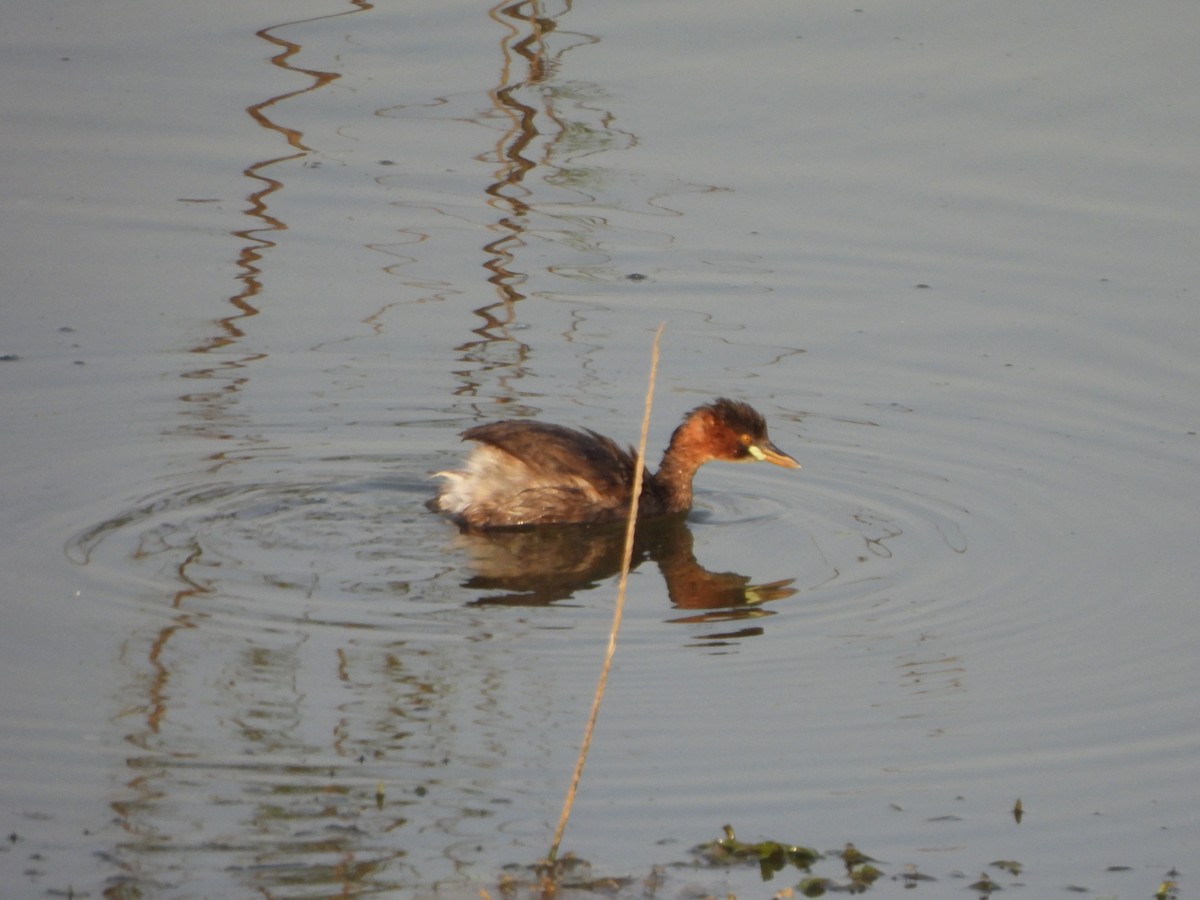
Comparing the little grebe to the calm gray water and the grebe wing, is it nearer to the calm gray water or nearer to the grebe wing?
the grebe wing

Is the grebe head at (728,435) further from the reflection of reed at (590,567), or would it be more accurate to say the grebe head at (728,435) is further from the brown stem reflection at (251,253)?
the brown stem reflection at (251,253)

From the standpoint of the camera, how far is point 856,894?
5367 millimetres

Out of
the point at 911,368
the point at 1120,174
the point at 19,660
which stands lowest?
the point at 19,660

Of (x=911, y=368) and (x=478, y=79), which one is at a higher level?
(x=478, y=79)

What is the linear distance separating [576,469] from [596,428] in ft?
2.41

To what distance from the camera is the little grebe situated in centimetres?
885

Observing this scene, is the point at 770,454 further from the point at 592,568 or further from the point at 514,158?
the point at 514,158

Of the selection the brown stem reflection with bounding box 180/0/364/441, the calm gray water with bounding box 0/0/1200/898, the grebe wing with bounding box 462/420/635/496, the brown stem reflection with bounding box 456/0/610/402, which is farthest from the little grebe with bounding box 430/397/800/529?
the brown stem reflection with bounding box 180/0/364/441

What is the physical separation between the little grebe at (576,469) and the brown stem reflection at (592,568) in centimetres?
9

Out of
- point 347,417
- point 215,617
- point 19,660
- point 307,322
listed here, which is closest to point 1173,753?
point 215,617

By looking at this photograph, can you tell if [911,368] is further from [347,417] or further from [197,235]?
[197,235]

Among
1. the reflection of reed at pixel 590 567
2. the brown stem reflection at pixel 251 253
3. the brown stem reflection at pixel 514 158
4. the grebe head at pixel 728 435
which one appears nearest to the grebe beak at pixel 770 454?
the grebe head at pixel 728 435

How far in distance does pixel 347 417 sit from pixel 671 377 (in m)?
1.73

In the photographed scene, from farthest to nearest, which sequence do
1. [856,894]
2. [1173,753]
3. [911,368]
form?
[911,368], [1173,753], [856,894]
